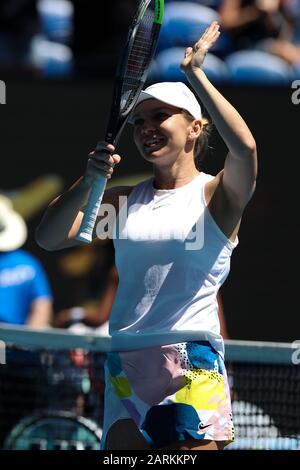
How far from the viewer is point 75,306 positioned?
25.8ft

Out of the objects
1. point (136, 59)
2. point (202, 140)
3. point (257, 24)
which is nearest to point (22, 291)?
point (257, 24)

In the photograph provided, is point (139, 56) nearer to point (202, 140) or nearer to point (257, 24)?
point (202, 140)

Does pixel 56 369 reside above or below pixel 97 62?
below

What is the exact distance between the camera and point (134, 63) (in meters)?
3.93

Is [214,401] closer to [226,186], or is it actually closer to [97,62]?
[226,186]

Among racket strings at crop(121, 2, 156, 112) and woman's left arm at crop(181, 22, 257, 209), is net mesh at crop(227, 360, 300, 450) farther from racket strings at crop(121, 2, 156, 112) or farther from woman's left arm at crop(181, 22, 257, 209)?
racket strings at crop(121, 2, 156, 112)

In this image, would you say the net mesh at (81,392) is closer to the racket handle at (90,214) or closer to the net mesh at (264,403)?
the net mesh at (264,403)

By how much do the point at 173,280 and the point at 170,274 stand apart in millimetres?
22

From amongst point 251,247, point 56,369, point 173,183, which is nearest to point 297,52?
point 251,247

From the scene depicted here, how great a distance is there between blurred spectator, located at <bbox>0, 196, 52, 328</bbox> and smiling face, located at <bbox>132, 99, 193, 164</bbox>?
3754 mm

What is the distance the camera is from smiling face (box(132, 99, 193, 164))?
382cm

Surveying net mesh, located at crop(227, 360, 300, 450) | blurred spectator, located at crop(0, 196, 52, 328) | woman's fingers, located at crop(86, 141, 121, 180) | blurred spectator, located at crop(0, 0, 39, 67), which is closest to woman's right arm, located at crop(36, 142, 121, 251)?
woman's fingers, located at crop(86, 141, 121, 180)

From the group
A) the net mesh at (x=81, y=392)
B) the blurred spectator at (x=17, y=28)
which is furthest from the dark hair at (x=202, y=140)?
the blurred spectator at (x=17, y=28)

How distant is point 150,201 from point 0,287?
376 centimetres
